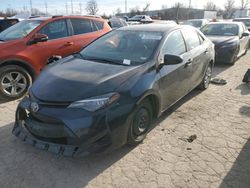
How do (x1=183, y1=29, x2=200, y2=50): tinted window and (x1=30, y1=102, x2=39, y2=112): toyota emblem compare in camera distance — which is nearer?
(x1=30, y1=102, x2=39, y2=112): toyota emblem

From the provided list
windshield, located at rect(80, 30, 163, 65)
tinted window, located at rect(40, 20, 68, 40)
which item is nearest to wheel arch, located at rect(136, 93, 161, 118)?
windshield, located at rect(80, 30, 163, 65)

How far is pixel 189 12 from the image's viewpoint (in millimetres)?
66812

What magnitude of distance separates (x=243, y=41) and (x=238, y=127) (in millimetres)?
6939

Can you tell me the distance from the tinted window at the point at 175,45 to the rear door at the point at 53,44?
2809 mm

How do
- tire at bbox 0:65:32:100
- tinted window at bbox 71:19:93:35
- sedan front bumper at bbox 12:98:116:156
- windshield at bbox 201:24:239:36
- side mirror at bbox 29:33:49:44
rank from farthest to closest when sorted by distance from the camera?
windshield at bbox 201:24:239:36 → tinted window at bbox 71:19:93:35 → side mirror at bbox 29:33:49:44 → tire at bbox 0:65:32:100 → sedan front bumper at bbox 12:98:116:156

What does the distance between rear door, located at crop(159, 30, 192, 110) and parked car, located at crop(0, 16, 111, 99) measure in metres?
2.83

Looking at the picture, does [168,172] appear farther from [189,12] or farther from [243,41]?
[189,12]

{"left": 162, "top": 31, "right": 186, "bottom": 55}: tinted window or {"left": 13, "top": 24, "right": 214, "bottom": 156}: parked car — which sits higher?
{"left": 162, "top": 31, "right": 186, "bottom": 55}: tinted window

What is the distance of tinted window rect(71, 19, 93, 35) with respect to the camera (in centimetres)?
667

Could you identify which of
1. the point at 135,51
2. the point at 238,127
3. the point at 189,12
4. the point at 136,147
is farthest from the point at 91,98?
the point at 189,12

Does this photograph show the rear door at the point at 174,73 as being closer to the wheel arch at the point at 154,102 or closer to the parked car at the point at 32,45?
the wheel arch at the point at 154,102

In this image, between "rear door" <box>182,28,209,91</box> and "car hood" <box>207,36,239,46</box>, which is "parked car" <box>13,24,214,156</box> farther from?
"car hood" <box>207,36,239,46</box>

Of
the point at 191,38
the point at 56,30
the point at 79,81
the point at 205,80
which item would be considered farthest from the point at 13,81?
the point at 205,80

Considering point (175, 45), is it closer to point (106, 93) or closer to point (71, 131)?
point (106, 93)
